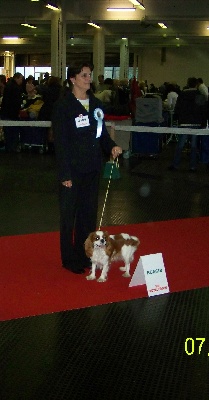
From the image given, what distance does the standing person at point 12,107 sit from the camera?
1224 cm

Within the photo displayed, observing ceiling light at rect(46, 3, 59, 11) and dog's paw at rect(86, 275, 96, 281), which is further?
ceiling light at rect(46, 3, 59, 11)

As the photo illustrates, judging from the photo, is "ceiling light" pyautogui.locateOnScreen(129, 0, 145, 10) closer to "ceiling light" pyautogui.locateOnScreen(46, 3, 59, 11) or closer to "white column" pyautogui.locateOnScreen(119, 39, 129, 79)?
"ceiling light" pyautogui.locateOnScreen(46, 3, 59, 11)

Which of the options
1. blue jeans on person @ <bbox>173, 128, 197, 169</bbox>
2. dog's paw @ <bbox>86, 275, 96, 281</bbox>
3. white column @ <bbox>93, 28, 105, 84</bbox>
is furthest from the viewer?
white column @ <bbox>93, 28, 105, 84</bbox>

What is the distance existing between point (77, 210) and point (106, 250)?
18.5 inches

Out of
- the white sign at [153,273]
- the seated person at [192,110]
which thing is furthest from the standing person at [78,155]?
the seated person at [192,110]

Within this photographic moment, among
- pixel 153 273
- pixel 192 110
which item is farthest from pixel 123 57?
pixel 153 273

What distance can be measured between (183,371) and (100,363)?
1.39ft

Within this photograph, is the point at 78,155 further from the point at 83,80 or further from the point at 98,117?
the point at 83,80

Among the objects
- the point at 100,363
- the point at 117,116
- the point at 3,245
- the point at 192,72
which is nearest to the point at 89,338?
the point at 100,363
